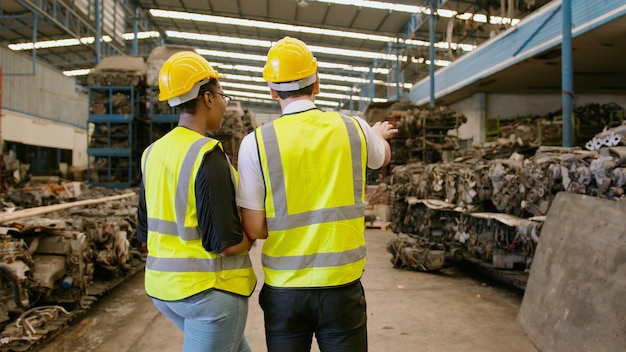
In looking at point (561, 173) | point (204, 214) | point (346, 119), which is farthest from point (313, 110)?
point (561, 173)

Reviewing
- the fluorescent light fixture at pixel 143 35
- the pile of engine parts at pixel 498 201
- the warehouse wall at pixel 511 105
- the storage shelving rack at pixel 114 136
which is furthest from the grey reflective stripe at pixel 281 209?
the fluorescent light fixture at pixel 143 35

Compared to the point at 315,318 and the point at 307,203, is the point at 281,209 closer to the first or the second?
the point at 307,203

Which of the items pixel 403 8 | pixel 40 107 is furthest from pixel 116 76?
pixel 40 107

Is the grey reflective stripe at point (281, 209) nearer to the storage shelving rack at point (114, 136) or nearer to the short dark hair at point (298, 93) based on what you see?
the short dark hair at point (298, 93)

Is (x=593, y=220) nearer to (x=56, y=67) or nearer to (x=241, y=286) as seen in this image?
(x=241, y=286)

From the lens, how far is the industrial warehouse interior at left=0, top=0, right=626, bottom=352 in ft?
10.6

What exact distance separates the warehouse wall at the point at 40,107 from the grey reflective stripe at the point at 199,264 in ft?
46.9

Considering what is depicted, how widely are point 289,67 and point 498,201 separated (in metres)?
3.95

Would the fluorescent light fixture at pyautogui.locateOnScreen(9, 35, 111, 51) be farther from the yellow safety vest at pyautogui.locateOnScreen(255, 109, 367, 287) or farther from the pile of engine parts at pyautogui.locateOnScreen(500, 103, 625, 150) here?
the yellow safety vest at pyautogui.locateOnScreen(255, 109, 367, 287)

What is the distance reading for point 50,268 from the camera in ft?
11.3

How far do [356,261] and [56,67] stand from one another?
22514mm

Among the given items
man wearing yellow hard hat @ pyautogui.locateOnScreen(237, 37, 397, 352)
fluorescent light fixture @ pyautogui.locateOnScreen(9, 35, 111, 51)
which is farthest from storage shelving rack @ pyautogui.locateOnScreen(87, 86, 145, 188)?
man wearing yellow hard hat @ pyautogui.locateOnScreen(237, 37, 397, 352)

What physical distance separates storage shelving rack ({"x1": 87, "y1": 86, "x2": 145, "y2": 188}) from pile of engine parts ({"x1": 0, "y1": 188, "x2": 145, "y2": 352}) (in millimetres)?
4636

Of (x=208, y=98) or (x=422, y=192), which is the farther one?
(x=422, y=192)
